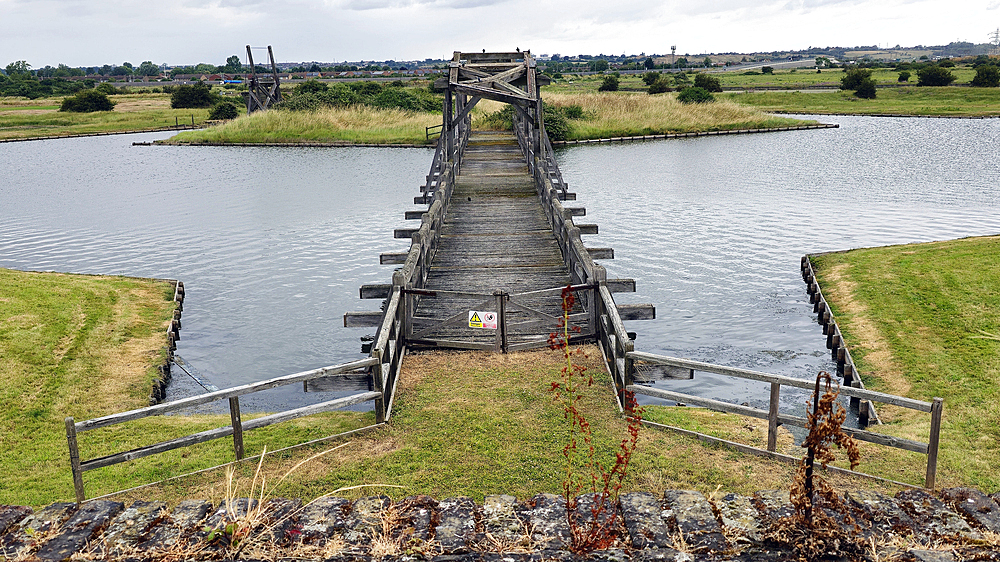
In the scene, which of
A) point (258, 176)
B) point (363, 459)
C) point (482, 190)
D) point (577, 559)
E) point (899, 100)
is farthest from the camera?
point (899, 100)

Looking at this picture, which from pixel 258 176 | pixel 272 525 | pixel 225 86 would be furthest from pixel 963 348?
pixel 225 86

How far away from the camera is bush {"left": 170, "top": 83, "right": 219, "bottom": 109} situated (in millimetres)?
94931

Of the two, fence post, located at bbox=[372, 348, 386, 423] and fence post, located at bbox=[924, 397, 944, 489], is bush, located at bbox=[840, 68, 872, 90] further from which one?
fence post, located at bbox=[372, 348, 386, 423]

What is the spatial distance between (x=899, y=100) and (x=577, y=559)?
92.9m

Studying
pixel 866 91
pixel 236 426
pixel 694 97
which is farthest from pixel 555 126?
pixel 236 426

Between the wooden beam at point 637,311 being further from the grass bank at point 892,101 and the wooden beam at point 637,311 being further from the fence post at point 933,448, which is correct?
the grass bank at point 892,101

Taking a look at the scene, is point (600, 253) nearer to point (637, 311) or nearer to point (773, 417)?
point (637, 311)

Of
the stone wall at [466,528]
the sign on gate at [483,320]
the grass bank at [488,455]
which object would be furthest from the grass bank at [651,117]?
the stone wall at [466,528]

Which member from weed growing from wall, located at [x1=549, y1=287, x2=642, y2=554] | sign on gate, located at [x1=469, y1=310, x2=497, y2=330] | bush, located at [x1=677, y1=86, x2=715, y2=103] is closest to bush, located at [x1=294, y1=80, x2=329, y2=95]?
bush, located at [x1=677, y1=86, x2=715, y2=103]

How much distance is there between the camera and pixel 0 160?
57.3 m

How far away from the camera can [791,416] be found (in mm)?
8906

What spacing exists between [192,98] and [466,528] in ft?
328

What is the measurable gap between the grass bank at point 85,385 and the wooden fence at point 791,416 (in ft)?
14.1

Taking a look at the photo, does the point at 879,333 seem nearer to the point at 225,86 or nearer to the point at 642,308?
the point at 642,308
